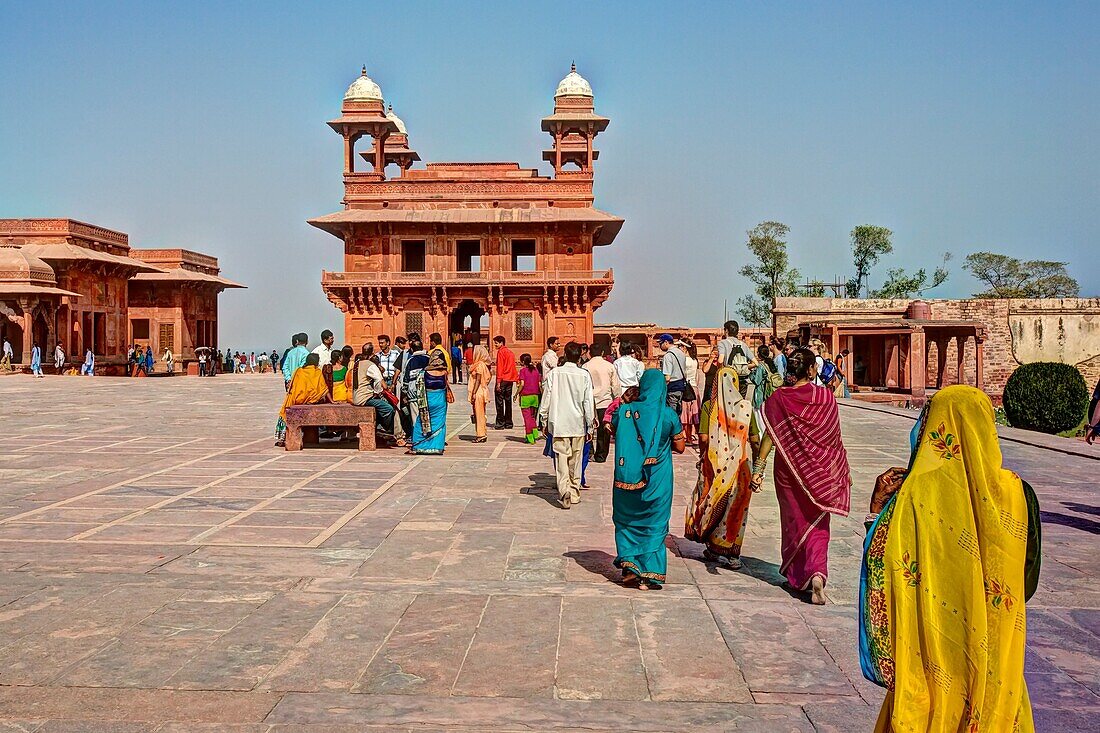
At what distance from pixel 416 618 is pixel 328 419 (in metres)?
6.31

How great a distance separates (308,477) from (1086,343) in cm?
2789

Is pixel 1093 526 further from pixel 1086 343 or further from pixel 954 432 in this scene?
pixel 1086 343

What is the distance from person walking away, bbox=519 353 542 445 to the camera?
11047mm

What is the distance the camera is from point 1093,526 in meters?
6.20

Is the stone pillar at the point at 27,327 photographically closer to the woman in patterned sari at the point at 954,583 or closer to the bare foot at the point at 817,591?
the bare foot at the point at 817,591

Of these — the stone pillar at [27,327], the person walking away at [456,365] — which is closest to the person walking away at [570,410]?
the person walking away at [456,365]

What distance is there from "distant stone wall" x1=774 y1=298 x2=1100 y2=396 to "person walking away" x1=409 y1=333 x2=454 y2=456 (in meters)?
19.8

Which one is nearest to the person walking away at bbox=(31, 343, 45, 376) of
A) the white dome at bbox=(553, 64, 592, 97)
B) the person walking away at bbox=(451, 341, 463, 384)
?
the person walking away at bbox=(451, 341, 463, 384)

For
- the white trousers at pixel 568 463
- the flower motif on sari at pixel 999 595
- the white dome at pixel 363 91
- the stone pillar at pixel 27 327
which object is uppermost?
the white dome at pixel 363 91

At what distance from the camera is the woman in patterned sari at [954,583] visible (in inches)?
85.7

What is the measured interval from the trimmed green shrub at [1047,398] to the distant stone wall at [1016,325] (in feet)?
28.3

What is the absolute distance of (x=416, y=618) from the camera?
13.0 ft

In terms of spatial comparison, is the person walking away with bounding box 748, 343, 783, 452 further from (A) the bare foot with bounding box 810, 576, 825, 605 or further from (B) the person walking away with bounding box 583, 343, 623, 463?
(A) the bare foot with bounding box 810, 576, 825, 605

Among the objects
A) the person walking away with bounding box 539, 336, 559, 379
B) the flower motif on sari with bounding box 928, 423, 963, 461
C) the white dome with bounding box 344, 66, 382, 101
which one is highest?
the white dome with bounding box 344, 66, 382, 101
